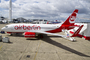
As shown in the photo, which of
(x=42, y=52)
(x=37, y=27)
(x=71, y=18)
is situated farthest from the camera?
(x=71, y=18)

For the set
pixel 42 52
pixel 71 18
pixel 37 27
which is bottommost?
pixel 42 52

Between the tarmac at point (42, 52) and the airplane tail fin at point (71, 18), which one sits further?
the airplane tail fin at point (71, 18)

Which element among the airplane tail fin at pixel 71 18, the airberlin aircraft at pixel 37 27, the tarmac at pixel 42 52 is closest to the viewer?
the tarmac at pixel 42 52

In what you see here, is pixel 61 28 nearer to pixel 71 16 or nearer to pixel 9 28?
pixel 71 16

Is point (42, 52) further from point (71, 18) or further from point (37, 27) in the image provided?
point (71, 18)

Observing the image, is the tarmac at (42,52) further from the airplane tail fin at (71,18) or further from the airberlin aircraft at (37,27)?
the airplane tail fin at (71,18)

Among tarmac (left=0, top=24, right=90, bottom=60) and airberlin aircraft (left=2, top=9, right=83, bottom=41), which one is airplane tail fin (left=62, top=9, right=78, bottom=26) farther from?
tarmac (left=0, top=24, right=90, bottom=60)

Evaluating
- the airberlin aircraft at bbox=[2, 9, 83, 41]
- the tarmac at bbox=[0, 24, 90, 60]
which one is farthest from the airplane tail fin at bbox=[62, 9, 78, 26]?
the tarmac at bbox=[0, 24, 90, 60]

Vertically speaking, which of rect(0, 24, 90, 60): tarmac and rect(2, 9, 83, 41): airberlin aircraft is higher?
rect(2, 9, 83, 41): airberlin aircraft

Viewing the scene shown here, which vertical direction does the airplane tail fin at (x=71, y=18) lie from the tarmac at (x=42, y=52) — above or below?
above

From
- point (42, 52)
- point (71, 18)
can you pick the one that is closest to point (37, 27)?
point (71, 18)

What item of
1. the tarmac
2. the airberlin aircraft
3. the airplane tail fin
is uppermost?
the airplane tail fin

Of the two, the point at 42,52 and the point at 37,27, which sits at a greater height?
the point at 37,27

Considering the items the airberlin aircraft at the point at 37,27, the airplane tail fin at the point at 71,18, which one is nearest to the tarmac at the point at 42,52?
the airberlin aircraft at the point at 37,27
